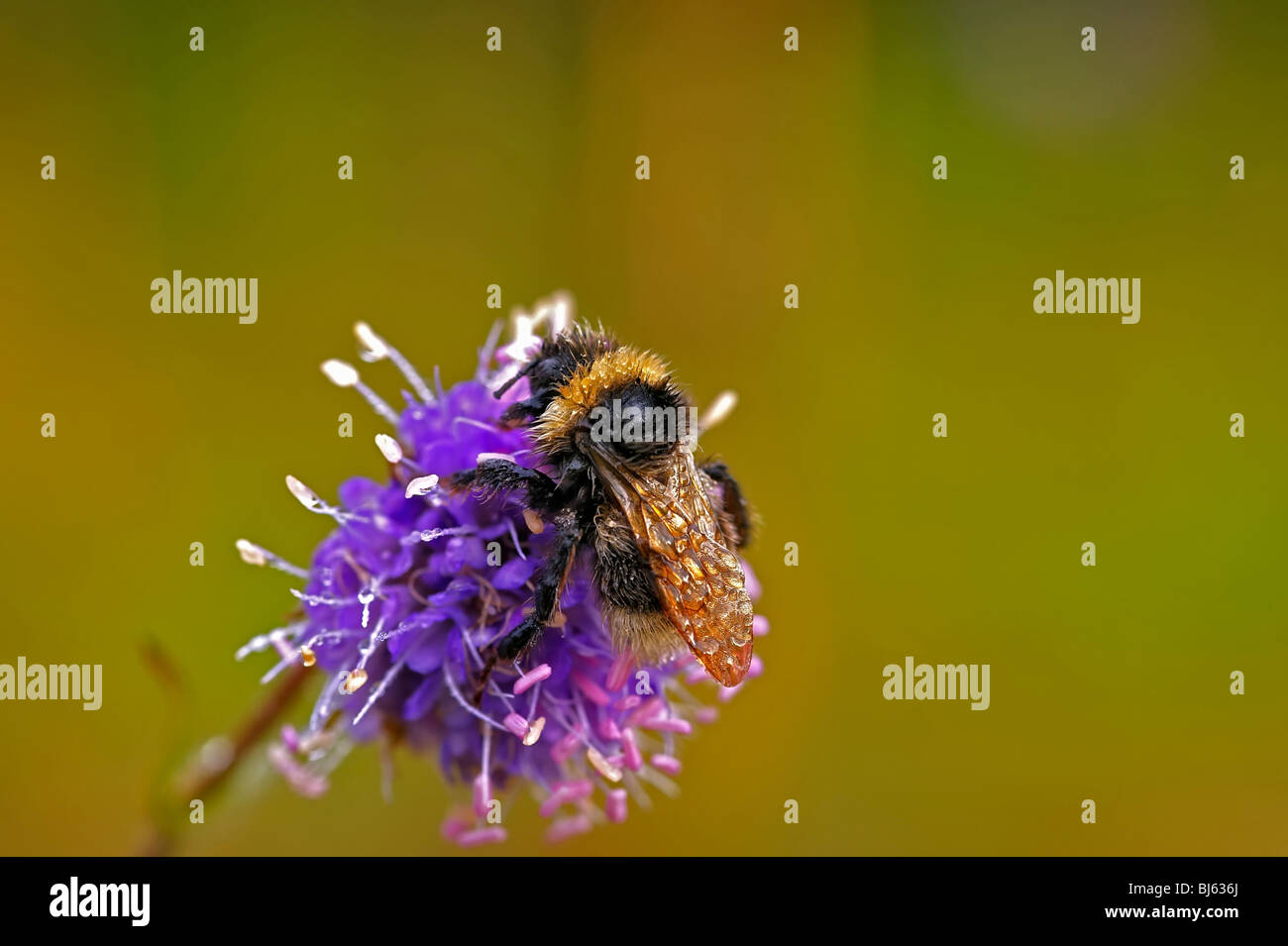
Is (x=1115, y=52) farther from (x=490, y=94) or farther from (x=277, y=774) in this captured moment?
(x=277, y=774)

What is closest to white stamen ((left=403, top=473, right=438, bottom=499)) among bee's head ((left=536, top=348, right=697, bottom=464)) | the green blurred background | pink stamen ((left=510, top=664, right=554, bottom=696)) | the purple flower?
the purple flower

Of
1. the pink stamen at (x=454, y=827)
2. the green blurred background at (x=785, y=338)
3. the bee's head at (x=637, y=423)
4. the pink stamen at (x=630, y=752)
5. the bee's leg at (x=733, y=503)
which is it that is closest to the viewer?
the bee's head at (x=637, y=423)

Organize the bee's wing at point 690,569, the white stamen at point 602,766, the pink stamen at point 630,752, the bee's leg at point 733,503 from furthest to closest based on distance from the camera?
1. the bee's leg at point 733,503
2. the pink stamen at point 630,752
3. the white stamen at point 602,766
4. the bee's wing at point 690,569

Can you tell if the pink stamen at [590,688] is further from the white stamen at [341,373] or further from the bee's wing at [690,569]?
the white stamen at [341,373]

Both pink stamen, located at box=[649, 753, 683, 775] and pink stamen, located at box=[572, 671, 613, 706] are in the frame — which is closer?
pink stamen, located at box=[572, 671, 613, 706]

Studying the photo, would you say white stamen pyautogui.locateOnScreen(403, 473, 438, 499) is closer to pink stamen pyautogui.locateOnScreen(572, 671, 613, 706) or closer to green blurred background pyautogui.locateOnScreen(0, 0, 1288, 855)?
pink stamen pyautogui.locateOnScreen(572, 671, 613, 706)

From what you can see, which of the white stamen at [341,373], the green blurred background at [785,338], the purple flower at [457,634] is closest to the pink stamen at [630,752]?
the purple flower at [457,634]

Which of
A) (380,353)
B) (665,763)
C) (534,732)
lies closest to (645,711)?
(665,763)
